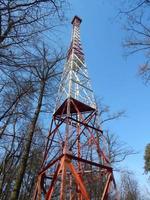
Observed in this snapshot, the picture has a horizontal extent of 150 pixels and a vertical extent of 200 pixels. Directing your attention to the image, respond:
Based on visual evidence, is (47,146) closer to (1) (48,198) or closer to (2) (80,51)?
(1) (48,198)

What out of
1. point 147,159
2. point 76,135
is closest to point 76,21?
point 76,135

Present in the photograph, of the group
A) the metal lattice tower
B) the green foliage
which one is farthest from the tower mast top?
the green foliage

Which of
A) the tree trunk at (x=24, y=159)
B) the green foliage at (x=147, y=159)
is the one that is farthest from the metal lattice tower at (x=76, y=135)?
the green foliage at (x=147, y=159)

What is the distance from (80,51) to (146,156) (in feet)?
41.0

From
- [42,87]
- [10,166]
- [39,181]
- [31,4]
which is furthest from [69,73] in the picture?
[10,166]

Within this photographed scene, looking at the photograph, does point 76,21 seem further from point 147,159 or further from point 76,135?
point 147,159

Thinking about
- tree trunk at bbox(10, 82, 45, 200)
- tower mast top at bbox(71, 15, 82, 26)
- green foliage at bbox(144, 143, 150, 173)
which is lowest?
tree trunk at bbox(10, 82, 45, 200)

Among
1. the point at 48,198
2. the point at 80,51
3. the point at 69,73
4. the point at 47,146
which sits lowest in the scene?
the point at 48,198

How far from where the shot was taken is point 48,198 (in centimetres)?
770

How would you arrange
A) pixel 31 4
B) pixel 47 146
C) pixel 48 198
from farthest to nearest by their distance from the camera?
pixel 47 146
pixel 48 198
pixel 31 4

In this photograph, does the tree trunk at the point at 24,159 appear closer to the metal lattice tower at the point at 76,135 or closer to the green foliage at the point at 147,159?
the metal lattice tower at the point at 76,135

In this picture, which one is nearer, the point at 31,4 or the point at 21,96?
the point at 31,4

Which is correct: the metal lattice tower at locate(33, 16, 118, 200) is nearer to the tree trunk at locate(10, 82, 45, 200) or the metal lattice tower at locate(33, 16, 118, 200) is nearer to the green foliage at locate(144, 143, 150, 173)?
the tree trunk at locate(10, 82, 45, 200)

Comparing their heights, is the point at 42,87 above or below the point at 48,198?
above
